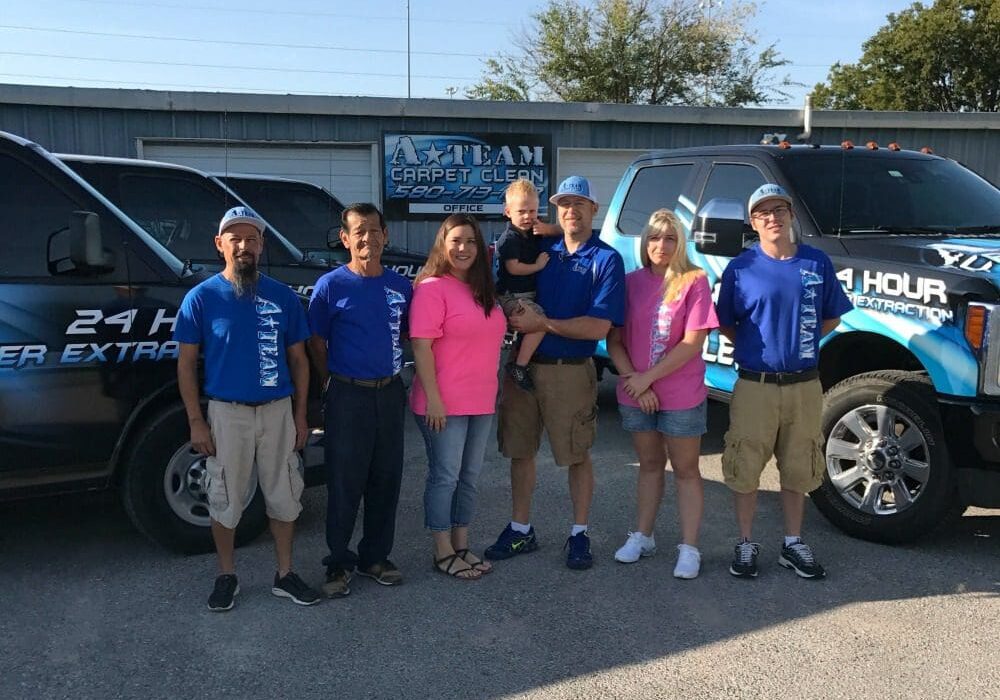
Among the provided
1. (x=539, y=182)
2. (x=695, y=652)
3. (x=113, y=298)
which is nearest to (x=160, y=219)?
(x=113, y=298)

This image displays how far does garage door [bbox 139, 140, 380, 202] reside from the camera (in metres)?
13.6

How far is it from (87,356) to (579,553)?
2.42 metres

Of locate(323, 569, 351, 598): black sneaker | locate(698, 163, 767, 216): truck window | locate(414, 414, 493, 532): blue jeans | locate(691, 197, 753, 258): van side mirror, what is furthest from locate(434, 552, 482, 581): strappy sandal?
locate(698, 163, 767, 216): truck window

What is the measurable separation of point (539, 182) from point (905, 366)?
1041cm

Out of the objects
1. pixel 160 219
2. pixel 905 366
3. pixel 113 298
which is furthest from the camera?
pixel 160 219

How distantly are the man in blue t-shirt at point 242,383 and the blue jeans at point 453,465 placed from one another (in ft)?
1.97

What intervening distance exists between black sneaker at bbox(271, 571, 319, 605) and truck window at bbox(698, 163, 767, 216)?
11.4 feet

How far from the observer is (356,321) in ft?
12.1

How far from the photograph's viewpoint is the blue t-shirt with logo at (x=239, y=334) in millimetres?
3561

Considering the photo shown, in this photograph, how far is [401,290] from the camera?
3.84m

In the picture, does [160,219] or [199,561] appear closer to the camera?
[199,561]

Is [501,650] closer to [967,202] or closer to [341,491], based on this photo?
[341,491]

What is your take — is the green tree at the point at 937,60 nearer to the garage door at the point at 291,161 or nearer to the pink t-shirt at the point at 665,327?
the garage door at the point at 291,161

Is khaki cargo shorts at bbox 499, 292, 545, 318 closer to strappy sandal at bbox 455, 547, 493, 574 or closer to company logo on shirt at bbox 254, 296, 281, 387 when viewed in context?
company logo on shirt at bbox 254, 296, 281, 387
